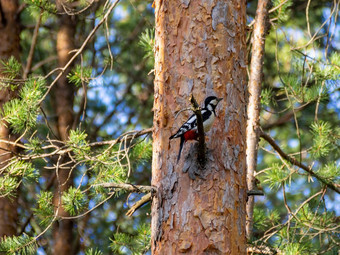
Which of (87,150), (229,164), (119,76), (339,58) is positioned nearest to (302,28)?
(119,76)

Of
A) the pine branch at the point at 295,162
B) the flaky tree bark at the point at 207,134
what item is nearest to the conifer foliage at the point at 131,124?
the pine branch at the point at 295,162

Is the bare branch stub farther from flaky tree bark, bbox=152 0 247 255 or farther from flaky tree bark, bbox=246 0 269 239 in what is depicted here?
flaky tree bark, bbox=246 0 269 239

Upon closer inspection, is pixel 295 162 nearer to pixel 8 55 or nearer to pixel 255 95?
pixel 255 95

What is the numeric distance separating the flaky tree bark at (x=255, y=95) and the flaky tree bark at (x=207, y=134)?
942 mm

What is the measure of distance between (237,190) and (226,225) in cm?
19

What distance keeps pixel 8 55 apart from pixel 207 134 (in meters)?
3.37

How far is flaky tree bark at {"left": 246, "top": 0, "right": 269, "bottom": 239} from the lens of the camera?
3.75 metres

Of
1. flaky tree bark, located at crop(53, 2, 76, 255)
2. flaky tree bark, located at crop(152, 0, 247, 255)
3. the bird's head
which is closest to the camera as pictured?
flaky tree bark, located at crop(152, 0, 247, 255)

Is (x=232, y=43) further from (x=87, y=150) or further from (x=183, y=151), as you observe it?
(x=87, y=150)

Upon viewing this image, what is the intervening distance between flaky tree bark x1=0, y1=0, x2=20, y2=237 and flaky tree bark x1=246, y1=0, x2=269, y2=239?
2.21 meters

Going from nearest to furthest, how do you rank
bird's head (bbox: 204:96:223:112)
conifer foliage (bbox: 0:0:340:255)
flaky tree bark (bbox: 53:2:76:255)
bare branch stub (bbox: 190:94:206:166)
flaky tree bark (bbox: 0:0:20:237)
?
bare branch stub (bbox: 190:94:206:166) → bird's head (bbox: 204:96:223:112) → conifer foliage (bbox: 0:0:340:255) → flaky tree bark (bbox: 0:0:20:237) → flaky tree bark (bbox: 53:2:76:255)

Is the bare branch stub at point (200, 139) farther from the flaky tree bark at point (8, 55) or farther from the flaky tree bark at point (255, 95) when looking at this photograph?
the flaky tree bark at point (8, 55)

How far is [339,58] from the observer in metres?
4.01

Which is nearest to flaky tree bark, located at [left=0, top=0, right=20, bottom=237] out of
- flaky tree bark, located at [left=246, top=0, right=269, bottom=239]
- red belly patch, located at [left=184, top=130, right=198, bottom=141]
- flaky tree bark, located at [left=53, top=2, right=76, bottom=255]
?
flaky tree bark, located at [left=53, top=2, right=76, bottom=255]
